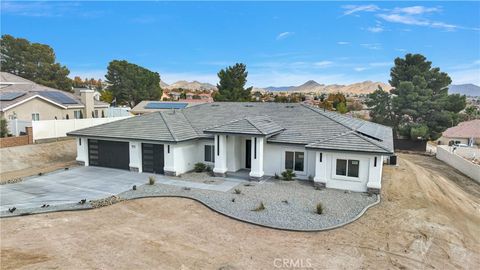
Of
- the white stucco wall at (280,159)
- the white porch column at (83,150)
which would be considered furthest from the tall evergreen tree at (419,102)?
the white porch column at (83,150)

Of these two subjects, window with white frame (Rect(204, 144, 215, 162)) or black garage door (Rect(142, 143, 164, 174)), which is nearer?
black garage door (Rect(142, 143, 164, 174))

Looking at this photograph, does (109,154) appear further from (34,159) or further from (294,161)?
(294,161)

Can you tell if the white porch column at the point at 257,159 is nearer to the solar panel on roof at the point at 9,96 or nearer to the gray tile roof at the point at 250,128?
the gray tile roof at the point at 250,128

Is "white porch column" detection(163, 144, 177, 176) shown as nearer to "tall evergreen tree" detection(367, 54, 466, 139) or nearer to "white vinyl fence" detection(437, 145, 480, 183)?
"white vinyl fence" detection(437, 145, 480, 183)

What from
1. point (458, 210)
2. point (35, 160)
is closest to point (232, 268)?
point (458, 210)

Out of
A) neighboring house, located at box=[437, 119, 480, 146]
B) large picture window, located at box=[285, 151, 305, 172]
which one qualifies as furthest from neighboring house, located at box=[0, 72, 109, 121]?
neighboring house, located at box=[437, 119, 480, 146]

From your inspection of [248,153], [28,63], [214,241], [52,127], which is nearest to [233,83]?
[52,127]
